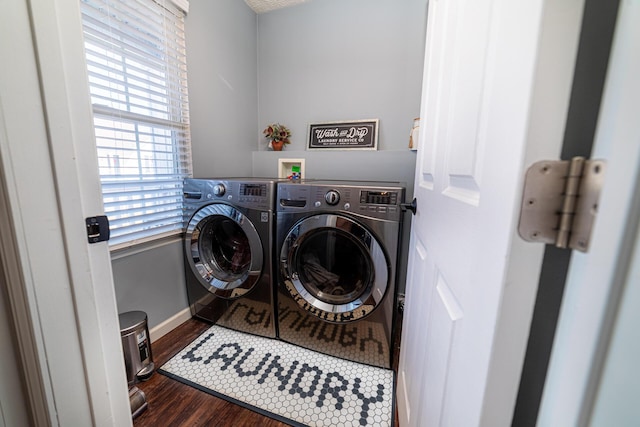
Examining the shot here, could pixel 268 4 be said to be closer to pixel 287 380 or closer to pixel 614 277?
pixel 614 277

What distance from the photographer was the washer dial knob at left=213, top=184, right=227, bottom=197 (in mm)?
1421

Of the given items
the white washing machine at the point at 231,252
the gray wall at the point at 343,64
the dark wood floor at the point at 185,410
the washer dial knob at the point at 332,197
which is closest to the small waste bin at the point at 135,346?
the dark wood floor at the point at 185,410

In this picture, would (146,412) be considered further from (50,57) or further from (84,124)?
(50,57)

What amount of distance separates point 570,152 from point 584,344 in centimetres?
20

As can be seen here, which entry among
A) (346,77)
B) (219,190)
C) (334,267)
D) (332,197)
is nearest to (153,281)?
(219,190)

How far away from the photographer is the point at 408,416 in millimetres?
858

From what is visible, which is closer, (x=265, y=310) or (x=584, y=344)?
(x=584, y=344)

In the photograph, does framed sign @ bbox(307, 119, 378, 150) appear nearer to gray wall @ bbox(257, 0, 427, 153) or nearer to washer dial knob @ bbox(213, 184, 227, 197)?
gray wall @ bbox(257, 0, 427, 153)

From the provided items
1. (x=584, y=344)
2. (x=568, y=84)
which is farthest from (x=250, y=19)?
(x=584, y=344)

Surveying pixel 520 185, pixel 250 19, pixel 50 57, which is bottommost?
pixel 520 185

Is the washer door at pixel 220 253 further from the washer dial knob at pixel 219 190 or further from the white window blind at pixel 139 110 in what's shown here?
the white window blind at pixel 139 110

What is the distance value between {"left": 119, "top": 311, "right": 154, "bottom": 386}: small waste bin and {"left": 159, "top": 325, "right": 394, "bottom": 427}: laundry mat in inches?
4.0

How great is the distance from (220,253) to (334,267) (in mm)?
823

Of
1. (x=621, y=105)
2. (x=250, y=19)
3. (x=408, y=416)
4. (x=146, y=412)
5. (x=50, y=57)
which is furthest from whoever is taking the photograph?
(x=250, y=19)
